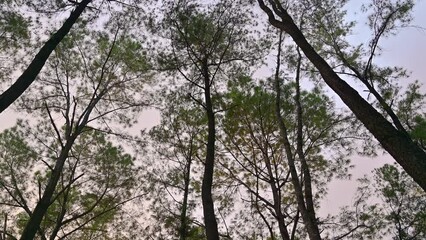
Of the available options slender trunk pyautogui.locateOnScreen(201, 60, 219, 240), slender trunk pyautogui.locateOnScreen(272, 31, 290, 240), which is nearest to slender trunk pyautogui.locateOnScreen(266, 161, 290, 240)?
→ slender trunk pyautogui.locateOnScreen(272, 31, 290, 240)

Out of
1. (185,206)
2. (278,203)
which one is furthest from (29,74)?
(185,206)

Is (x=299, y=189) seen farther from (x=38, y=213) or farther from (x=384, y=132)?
(x=38, y=213)

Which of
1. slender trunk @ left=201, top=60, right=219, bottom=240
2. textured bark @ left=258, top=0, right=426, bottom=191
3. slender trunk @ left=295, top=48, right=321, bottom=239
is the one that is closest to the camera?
textured bark @ left=258, top=0, right=426, bottom=191

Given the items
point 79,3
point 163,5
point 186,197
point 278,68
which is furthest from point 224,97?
point 79,3

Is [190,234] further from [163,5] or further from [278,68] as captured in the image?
[163,5]

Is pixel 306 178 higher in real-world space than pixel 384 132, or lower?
higher

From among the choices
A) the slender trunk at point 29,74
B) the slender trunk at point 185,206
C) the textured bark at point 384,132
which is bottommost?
the textured bark at point 384,132

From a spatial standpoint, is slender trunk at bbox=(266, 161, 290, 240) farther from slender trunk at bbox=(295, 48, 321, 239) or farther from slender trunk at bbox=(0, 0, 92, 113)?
slender trunk at bbox=(0, 0, 92, 113)

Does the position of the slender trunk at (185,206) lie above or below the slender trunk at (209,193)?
above

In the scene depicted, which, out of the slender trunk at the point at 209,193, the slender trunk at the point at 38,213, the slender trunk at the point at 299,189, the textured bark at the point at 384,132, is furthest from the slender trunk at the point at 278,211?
the slender trunk at the point at 38,213

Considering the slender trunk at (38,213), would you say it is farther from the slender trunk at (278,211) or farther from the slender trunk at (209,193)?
the slender trunk at (278,211)

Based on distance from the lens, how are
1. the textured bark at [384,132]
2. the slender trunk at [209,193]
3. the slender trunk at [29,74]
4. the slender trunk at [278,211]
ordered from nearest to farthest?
1. the textured bark at [384,132]
2. the slender trunk at [29,74]
3. the slender trunk at [209,193]
4. the slender trunk at [278,211]

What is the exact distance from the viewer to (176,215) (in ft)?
39.0

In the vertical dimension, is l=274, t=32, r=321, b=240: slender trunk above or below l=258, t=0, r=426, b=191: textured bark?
above
